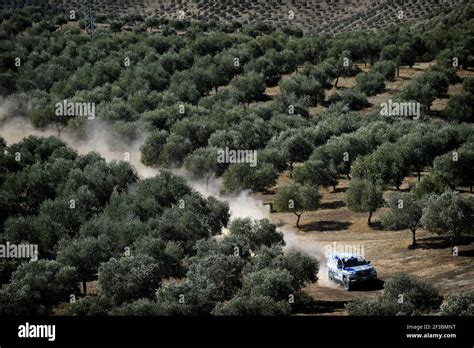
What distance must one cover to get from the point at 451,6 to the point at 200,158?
9521 cm

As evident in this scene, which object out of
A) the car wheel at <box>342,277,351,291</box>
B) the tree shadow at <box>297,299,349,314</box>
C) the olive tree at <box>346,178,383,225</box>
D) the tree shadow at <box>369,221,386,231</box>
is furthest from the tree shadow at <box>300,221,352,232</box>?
the tree shadow at <box>297,299,349,314</box>

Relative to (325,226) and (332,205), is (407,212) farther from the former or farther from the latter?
(332,205)

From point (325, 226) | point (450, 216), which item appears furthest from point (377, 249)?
point (325, 226)

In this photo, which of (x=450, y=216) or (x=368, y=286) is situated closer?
(x=368, y=286)

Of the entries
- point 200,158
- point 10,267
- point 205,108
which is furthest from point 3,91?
point 10,267

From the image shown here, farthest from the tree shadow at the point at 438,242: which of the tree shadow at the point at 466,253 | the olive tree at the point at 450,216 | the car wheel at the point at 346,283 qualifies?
the car wheel at the point at 346,283

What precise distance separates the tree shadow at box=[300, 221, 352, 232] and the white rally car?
12.7 meters

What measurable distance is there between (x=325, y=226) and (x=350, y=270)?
15.0 meters

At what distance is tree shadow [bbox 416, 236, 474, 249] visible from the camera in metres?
45.7

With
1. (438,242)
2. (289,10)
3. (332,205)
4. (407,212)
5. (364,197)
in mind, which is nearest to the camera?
(438,242)

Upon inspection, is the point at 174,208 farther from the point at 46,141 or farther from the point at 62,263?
the point at 46,141

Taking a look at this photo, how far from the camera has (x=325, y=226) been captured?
2120 inches

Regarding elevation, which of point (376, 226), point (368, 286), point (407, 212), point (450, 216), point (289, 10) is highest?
point (289, 10)

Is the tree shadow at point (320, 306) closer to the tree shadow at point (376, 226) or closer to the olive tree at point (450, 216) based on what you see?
the olive tree at point (450, 216)
